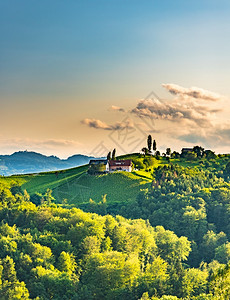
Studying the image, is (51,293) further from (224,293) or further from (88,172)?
(88,172)

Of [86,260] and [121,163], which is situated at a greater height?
[121,163]

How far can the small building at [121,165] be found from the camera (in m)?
164

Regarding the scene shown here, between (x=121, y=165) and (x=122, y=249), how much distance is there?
8010cm

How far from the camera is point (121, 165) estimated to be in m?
165

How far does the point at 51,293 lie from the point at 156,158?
4878 inches

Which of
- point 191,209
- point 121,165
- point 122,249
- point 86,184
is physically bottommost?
point 122,249

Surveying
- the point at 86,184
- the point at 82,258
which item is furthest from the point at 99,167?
the point at 82,258

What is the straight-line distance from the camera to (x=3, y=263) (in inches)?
2827

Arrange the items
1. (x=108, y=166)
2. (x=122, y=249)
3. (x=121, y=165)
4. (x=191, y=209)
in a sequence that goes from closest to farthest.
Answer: (x=122, y=249)
(x=191, y=209)
(x=121, y=165)
(x=108, y=166)

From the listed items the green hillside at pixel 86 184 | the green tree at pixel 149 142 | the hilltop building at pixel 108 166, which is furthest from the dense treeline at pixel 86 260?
the green tree at pixel 149 142

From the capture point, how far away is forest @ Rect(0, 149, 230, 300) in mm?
66750

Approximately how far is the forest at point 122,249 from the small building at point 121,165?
26201 millimetres

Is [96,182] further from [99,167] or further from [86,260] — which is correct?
[86,260]

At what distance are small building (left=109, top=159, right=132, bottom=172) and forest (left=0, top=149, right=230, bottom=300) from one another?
2620 cm
